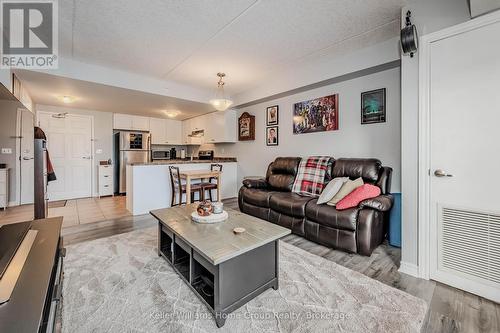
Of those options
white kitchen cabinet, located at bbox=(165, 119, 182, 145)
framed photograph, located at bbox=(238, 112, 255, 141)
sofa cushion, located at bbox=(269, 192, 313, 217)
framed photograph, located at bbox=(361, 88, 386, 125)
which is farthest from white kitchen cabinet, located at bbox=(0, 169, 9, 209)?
white kitchen cabinet, located at bbox=(165, 119, 182, 145)

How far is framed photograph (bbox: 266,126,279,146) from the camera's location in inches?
177

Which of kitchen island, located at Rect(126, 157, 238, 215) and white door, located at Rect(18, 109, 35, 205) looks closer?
white door, located at Rect(18, 109, 35, 205)

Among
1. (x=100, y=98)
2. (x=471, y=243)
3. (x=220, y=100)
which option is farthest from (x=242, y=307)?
(x=100, y=98)

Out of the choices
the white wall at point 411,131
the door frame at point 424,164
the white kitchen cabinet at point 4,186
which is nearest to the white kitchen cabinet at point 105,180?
the white kitchen cabinet at point 4,186

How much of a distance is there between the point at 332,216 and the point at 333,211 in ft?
0.20

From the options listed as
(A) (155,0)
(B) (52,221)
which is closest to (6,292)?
(B) (52,221)

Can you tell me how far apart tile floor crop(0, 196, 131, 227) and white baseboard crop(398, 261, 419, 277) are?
13.2 feet

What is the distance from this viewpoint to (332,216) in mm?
2447

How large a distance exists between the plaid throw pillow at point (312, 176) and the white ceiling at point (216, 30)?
1.58 metres

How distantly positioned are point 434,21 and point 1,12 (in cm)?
402

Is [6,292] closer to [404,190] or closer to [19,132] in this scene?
[19,132]

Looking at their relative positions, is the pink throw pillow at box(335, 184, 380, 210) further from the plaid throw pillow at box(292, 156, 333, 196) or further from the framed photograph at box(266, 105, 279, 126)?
the framed photograph at box(266, 105, 279, 126)

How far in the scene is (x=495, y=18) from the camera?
5.31 ft

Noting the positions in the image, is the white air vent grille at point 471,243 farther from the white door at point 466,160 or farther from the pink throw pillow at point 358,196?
the pink throw pillow at point 358,196
